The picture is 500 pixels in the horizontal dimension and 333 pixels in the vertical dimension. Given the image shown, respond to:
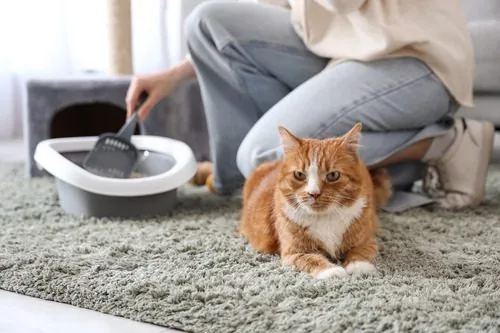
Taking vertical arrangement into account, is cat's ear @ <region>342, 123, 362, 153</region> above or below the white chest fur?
above

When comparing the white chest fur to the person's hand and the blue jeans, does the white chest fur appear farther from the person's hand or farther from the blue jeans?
the person's hand

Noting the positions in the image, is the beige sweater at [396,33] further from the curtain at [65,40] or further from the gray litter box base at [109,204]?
the curtain at [65,40]

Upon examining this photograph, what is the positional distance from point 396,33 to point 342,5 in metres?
0.13

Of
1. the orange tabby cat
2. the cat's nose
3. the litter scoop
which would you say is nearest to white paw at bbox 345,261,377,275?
the orange tabby cat

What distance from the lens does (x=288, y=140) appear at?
1182 mm

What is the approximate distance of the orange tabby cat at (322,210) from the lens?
112cm

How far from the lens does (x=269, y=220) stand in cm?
125

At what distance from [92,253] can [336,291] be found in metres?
0.46

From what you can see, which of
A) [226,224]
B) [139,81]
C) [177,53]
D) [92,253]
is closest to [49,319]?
[92,253]

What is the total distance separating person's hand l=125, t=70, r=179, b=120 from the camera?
1.70 metres

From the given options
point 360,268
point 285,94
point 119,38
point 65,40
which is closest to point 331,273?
point 360,268

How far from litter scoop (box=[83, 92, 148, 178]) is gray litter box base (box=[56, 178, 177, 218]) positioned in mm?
124

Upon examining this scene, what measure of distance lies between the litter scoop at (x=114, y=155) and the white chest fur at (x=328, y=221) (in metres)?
0.62

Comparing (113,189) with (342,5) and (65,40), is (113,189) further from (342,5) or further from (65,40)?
(65,40)
